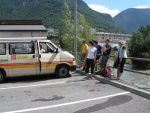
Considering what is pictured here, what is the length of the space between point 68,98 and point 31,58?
408cm

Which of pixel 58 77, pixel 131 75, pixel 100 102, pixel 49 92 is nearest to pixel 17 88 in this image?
pixel 49 92

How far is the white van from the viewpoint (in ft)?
38.7

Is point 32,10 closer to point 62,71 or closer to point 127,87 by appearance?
point 62,71

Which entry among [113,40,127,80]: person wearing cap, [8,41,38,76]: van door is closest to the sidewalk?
[113,40,127,80]: person wearing cap

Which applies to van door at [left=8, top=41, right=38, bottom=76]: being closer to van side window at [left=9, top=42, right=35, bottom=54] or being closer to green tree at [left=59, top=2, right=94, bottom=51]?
van side window at [left=9, top=42, right=35, bottom=54]

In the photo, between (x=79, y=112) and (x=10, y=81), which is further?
(x=10, y=81)

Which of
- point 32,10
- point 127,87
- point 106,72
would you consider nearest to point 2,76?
point 106,72

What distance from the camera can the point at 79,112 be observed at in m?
6.94

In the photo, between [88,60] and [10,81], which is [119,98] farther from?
[10,81]

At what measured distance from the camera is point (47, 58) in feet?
40.4

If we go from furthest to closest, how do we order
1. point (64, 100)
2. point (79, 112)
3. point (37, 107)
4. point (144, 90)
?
point (144, 90)
point (64, 100)
point (37, 107)
point (79, 112)

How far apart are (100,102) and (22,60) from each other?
5.06 m

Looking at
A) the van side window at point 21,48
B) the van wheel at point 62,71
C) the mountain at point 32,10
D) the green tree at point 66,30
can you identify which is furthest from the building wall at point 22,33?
the mountain at point 32,10

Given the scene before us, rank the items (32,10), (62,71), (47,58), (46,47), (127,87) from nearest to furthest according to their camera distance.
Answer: (127,87) < (47,58) < (46,47) < (62,71) < (32,10)
